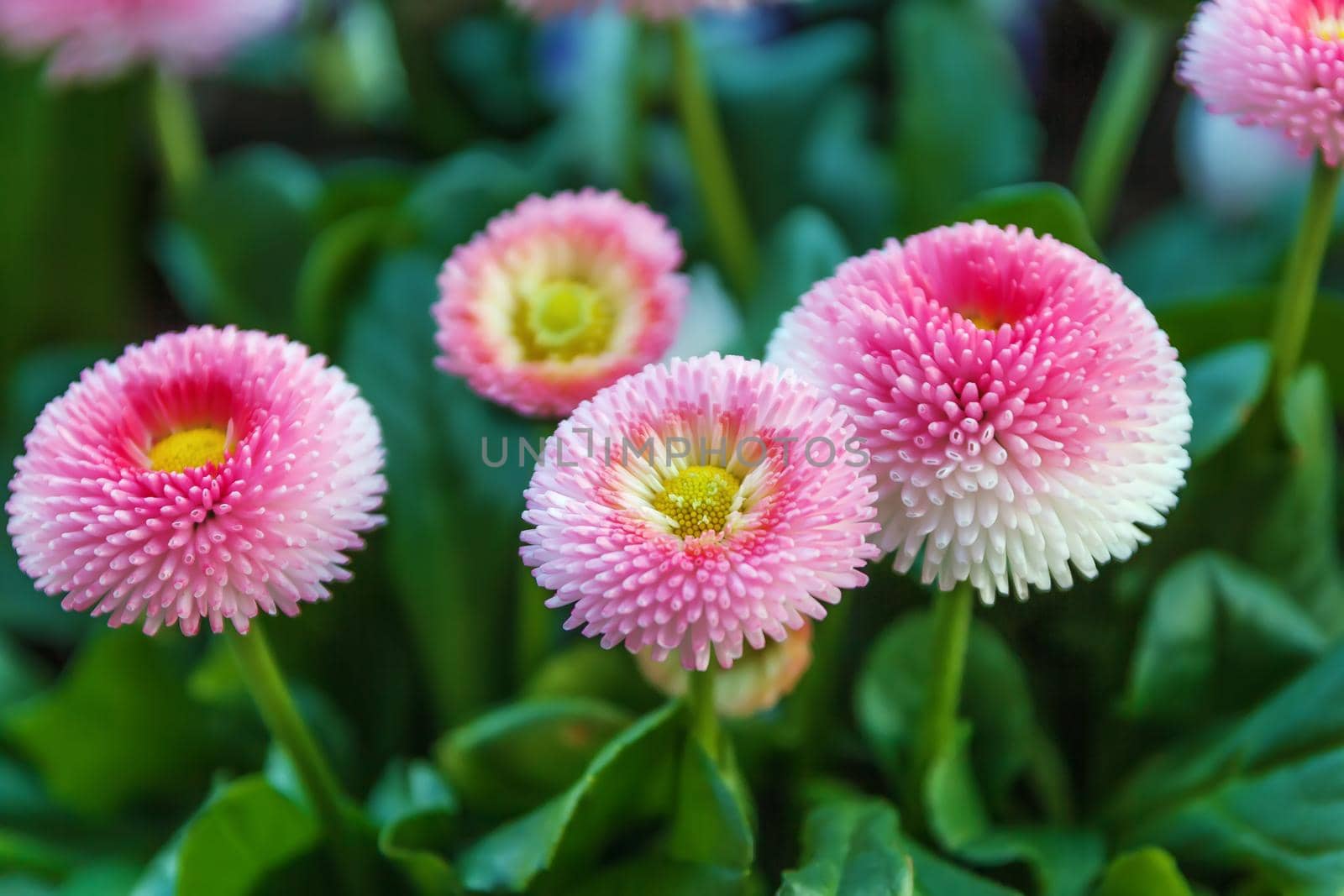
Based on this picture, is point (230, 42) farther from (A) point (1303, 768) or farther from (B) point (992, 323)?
(A) point (1303, 768)

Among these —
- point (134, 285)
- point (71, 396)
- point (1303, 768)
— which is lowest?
point (1303, 768)

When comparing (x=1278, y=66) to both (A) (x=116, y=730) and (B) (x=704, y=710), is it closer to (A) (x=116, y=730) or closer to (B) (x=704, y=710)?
(B) (x=704, y=710)

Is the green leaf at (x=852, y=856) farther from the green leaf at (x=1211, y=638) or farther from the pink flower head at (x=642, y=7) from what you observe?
the pink flower head at (x=642, y=7)

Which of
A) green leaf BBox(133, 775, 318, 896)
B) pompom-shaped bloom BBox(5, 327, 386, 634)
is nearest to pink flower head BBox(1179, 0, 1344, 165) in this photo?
pompom-shaped bloom BBox(5, 327, 386, 634)

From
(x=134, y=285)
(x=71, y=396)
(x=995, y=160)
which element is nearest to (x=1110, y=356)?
(x=71, y=396)

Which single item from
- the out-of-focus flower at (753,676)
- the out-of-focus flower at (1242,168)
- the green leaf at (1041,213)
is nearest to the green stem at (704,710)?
the out-of-focus flower at (753,676)

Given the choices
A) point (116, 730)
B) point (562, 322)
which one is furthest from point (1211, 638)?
Answer: point (116, 730)
